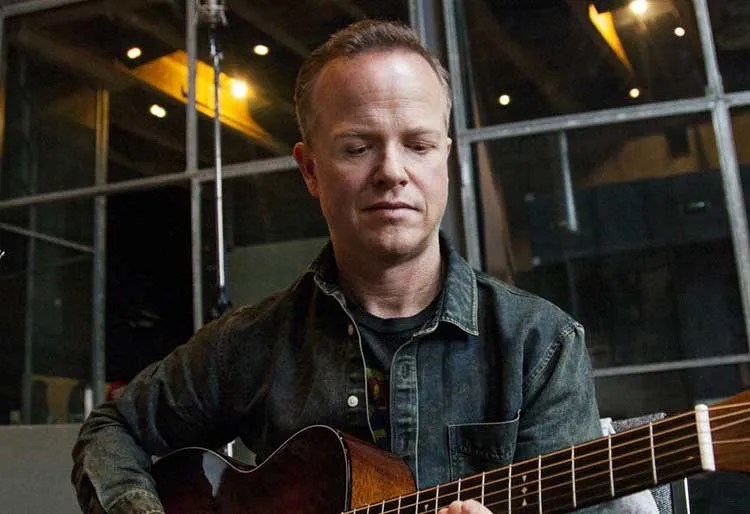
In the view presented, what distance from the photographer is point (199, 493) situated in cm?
141

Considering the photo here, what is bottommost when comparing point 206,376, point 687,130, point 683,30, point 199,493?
point 199,493

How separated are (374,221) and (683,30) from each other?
7.05 feet

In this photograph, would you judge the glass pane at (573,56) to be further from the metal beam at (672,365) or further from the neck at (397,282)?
the neck at (397,282)

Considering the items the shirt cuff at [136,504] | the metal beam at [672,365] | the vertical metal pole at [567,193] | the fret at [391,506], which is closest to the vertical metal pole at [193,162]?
the vertical metal pole at [567,193]

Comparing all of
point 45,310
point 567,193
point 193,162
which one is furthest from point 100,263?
point 567,193

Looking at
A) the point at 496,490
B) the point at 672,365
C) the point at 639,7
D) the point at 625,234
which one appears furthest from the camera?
the point at 639,7

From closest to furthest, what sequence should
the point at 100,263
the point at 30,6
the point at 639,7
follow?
1. the point at 639,7
2. the point at 100,263
3. the point at 30,6

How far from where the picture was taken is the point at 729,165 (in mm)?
2811

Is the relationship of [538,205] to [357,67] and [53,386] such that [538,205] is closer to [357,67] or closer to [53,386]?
[357,67]

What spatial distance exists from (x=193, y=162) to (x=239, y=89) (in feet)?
1.30

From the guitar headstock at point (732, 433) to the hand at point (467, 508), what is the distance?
287mm

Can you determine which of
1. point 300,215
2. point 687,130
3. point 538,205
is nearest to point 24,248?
point 300,215

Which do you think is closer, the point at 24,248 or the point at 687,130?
the point at 687,130

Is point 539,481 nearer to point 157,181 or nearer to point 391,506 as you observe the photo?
point 391,506
